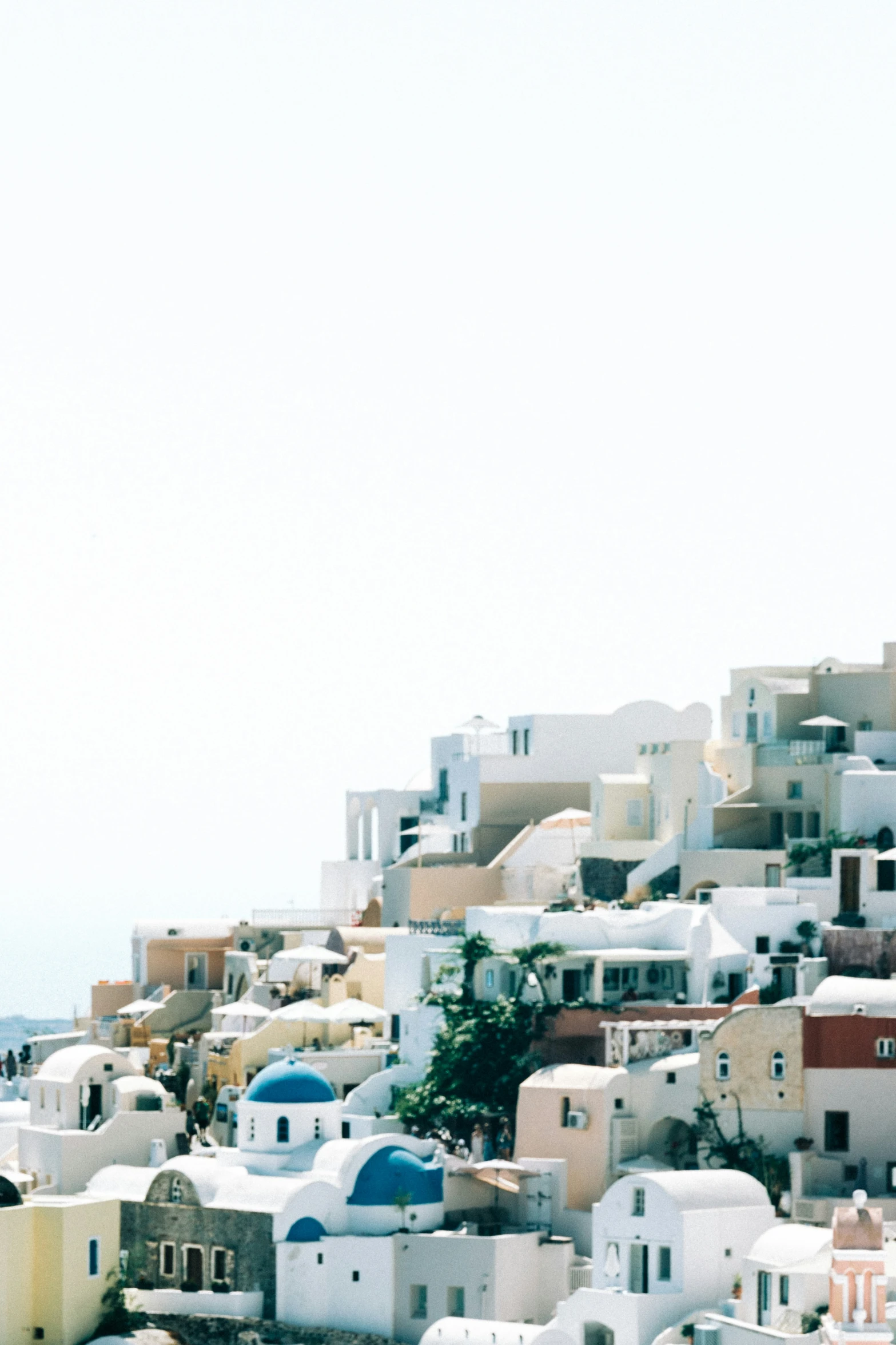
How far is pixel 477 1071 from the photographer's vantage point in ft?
250

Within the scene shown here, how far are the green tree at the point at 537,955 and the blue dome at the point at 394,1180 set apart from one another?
21.9ft

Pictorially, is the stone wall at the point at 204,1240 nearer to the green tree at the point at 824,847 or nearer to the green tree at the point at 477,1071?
the green tree at the point at 477,1071

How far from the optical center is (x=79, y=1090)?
267ft

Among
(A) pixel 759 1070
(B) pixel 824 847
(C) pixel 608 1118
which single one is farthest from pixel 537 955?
(B) pixel 824 847

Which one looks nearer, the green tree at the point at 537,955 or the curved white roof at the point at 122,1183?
the curved white roof at the point at 122,1183

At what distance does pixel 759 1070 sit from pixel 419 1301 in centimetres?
960

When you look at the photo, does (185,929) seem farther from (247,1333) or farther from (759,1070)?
(759,1070)

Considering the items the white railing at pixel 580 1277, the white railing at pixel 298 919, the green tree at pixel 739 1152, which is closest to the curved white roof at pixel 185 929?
the white railing at pixel 298 919

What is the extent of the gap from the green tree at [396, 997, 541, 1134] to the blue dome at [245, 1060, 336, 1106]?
7.15 feet

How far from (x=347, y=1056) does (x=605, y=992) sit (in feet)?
25.8

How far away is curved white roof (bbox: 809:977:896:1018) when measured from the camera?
7244 centimetres

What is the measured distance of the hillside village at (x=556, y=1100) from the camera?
224 feet

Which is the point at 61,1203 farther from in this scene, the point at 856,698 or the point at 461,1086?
the point at 856,698

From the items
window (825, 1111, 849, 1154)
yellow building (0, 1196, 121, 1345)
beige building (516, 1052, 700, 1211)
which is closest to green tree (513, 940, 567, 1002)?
beige building (516, 1052, 700, 1211)
